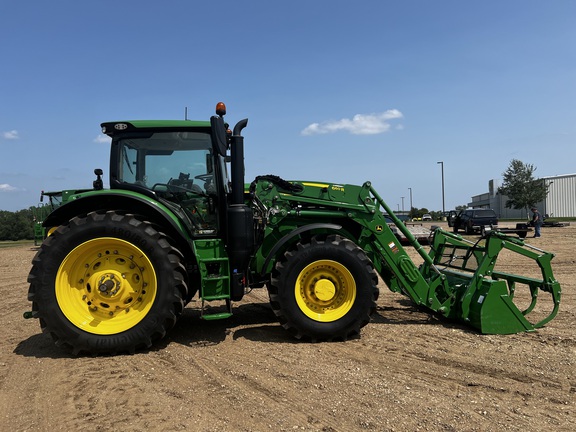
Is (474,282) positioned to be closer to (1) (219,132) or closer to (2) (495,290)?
(2) (495,290)

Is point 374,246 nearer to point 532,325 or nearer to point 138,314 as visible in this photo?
point 532,325

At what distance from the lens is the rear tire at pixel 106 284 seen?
179 inches

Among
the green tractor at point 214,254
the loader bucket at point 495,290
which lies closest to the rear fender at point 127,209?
the green tractor at point 214,254

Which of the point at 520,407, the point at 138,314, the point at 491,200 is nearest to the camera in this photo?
the point at 520,407

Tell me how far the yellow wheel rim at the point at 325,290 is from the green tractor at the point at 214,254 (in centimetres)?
1

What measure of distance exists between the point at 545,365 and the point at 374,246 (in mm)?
2260

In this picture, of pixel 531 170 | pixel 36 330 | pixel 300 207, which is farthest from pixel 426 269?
pixel 531 170

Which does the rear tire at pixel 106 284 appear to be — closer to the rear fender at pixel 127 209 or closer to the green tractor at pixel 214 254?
the green tractor at pixel 214 254

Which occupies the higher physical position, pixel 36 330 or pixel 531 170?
pixel 531 170

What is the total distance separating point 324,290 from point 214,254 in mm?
1361

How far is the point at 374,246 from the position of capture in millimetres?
5648

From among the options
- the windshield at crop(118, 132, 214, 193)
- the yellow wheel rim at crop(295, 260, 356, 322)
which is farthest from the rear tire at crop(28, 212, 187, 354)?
the yellow wheel rim at crop(295, 260, 356, 322)

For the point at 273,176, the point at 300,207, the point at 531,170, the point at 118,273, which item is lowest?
the point at 118,273

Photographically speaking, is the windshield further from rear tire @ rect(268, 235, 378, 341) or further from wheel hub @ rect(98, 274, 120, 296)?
rear tire @ rect(268, 235, 378, 341)
